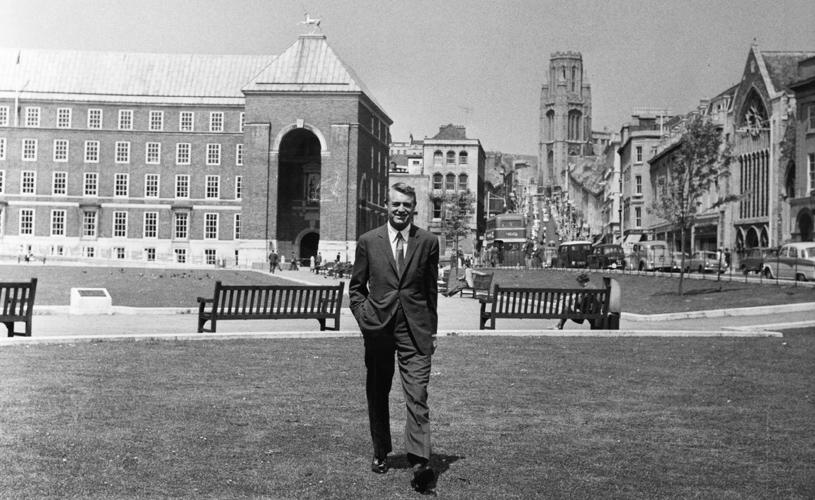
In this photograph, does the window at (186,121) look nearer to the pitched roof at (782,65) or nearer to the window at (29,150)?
the window at (29,150)

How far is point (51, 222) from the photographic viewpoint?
81.2m

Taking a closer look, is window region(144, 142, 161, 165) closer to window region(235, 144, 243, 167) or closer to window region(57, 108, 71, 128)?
window region(235, 144, 243, 167)

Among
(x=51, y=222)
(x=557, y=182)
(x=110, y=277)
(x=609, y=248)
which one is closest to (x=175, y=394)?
(x=110, y=277)

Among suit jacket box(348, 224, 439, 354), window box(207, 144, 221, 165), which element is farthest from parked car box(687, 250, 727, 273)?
suit jacket box(348, 224, 439, 354)

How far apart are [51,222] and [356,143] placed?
94.1 feet

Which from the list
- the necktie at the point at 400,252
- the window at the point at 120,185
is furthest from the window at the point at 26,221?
the necktie at the point at 400,252

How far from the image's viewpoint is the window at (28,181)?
81.6 meters

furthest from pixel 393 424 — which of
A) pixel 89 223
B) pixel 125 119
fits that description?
pixel 125 119

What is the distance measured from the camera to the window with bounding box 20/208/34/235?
80.8 m

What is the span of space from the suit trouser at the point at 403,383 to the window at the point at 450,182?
367ft

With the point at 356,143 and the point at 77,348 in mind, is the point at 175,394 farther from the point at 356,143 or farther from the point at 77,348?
the point at 356,143

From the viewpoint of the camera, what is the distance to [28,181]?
268 feet

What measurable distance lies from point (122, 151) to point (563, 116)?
12442cm

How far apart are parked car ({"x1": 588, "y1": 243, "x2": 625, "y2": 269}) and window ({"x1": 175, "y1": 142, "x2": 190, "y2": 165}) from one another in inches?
1440
